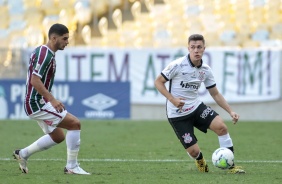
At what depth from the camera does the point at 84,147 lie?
13891mm

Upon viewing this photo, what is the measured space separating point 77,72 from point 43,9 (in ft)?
15.4

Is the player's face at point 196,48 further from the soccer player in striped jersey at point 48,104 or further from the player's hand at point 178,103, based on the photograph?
the soccer player in striped jersey at point 48,104

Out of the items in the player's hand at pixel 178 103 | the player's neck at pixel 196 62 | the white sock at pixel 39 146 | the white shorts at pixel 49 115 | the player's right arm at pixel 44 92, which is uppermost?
the player's neck at pixel 196 62

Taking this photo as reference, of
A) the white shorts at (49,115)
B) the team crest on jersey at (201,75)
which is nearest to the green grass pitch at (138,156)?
the white shorts at (49,115)

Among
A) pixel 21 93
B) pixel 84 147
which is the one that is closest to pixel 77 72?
pixel 21 93

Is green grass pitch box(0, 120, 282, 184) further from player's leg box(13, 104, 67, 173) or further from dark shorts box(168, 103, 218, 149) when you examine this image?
dark shorts box(168, 103, 218, 149)

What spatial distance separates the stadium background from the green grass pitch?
3.01 meters

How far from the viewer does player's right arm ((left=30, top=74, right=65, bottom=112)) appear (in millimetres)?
8906

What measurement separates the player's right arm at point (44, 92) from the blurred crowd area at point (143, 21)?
50.0 ft

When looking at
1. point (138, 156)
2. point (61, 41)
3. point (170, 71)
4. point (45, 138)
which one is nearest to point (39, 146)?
point (45, 138)

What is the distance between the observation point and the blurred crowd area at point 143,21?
24.4 m

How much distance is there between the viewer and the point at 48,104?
941 centimetres

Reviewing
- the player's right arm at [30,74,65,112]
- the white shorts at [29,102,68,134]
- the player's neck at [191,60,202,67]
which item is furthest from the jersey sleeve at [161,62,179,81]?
the player's right arm at [30,74,65,112]

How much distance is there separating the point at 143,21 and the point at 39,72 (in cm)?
1661
